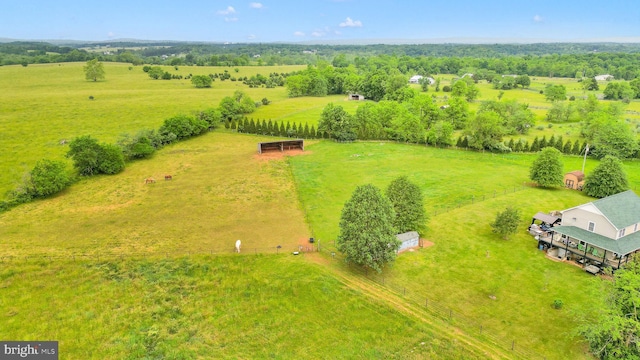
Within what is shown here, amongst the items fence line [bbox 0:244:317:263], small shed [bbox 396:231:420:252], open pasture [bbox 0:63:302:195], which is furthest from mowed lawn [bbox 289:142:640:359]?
open pasture [bbox 0:63:302:195]

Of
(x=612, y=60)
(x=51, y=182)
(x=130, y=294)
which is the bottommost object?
(x=130, y=294)

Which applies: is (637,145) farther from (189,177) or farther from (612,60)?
(612,60)

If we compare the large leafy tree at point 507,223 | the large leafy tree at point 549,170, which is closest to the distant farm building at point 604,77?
the large leafy tree at point 549,170

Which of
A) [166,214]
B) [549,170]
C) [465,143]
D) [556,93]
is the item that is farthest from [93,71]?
[556,93]

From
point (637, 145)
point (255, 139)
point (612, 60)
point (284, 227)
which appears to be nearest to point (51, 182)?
point (284, 227)

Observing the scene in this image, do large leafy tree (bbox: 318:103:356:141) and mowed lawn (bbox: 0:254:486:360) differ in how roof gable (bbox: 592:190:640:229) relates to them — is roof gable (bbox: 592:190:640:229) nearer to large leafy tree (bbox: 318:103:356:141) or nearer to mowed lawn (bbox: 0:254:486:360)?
mowed lawn (bbox: 0:254:486:360)

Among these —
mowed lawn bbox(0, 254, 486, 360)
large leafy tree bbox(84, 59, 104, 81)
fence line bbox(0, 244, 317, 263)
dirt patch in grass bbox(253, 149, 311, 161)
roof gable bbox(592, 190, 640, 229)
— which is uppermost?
large leafy tree bbox(84, 59, 104, 81)

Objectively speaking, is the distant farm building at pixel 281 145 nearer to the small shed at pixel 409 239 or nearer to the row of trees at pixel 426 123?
the row of trees at pixel 426 123
